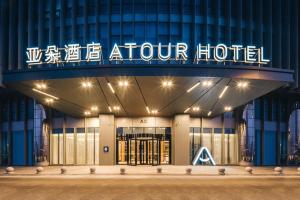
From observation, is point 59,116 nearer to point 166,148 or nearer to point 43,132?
point 43,132

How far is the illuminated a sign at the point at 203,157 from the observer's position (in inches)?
2053

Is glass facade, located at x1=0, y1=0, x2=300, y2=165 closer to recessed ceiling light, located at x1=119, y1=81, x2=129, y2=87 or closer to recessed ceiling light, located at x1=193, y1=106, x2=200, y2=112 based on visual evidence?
recessed ceiling light, located at x1=193, y1=106, x2=200, y2=112

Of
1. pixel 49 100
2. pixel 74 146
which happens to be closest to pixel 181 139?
pixel 74 146

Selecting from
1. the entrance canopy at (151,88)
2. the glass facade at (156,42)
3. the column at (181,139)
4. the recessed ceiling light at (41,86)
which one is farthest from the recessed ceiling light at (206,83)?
the glass facade at (156,42)

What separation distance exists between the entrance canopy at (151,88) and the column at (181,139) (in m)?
5.45

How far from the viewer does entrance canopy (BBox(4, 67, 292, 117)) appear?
31.4 metres

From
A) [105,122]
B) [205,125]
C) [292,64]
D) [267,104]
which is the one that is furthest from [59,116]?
[292,64]

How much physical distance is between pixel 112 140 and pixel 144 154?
410cm

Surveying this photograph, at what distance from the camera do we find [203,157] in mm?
53250

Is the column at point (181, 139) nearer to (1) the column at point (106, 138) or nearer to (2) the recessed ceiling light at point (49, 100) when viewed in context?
(1) the column at point (106, 138)

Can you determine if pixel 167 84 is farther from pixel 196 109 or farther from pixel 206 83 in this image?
pixel 196 109

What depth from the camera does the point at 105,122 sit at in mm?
50250

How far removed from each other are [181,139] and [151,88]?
55.6 feet

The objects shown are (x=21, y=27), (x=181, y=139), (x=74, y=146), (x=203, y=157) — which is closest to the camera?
(x=181, y=139)
